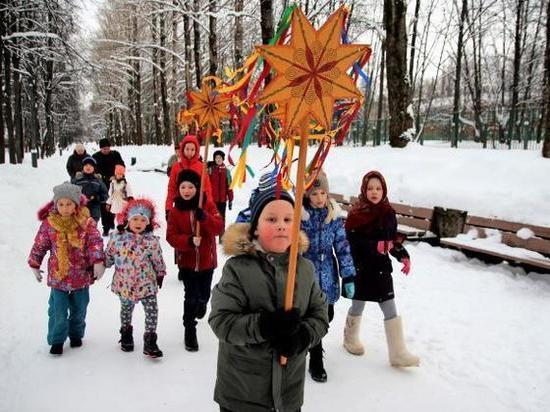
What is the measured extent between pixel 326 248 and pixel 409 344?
4.93ft

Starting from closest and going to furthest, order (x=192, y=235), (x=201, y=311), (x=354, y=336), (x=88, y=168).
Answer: (x=354, y=336) → (x=192, y=235) → (x=201, y=311) → (x=88, y=168)

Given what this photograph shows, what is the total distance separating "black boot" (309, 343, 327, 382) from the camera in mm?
3564

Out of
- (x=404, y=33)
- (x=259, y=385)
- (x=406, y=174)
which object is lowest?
(x=259, y=385)

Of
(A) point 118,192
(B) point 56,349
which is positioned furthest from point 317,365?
(A) point 118,192

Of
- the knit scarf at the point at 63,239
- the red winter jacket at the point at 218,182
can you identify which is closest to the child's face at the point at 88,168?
the red winter jacket at the point at 218,182

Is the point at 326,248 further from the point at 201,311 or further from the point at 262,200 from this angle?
the point at 201,311

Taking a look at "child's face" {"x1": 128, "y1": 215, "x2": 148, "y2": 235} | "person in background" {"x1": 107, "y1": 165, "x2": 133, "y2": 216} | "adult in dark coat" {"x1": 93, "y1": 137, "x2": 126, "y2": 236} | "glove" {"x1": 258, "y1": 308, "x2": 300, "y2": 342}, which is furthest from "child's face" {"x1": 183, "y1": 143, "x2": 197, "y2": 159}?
"glove" {"x1": 258, "y1": 308, "x2": 300, "y2": 342}

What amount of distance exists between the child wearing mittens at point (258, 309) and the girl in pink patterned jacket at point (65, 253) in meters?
2.11

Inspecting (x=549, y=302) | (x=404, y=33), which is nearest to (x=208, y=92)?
(x=549, y=302)

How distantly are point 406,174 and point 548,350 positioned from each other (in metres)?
5.12

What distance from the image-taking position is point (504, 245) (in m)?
6.19

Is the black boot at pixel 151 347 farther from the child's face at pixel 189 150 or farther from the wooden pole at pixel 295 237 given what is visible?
the child's face at pixel 189 150

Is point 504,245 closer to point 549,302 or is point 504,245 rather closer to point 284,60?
point 549,302

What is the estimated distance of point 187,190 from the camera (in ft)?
14.3
